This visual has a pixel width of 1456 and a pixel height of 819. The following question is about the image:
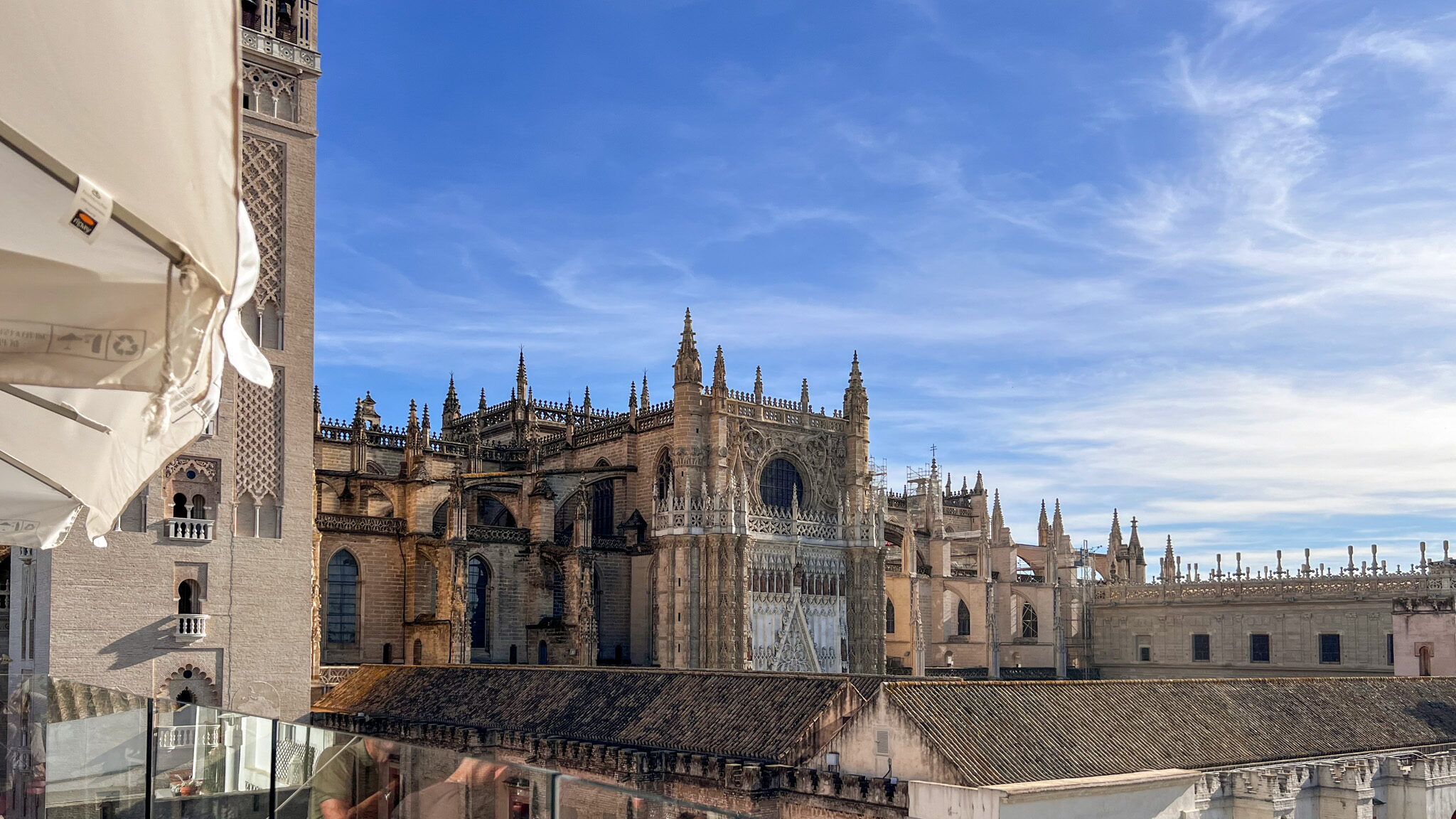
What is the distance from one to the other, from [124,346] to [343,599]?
36552 mm

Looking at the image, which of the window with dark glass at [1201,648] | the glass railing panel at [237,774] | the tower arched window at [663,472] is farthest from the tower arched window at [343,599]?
the window with dark glass at [1201,648]

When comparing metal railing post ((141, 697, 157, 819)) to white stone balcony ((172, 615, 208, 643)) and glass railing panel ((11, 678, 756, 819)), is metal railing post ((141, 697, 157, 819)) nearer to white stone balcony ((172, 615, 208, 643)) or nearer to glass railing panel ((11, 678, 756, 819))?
glass railing panel ((11, 678, 756, 819))

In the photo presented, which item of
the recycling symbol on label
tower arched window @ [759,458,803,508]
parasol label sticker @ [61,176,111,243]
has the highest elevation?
tower arched window @ [759,458,803,508]

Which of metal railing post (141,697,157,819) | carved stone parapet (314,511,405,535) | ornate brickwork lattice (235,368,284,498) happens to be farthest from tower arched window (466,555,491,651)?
metal railing post (141,697,157,819)

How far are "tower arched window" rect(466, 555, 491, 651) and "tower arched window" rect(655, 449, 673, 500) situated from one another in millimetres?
6939

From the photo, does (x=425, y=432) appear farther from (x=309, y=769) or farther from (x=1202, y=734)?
(x=309, y=769)

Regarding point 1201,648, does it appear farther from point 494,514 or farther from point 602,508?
point 494,514

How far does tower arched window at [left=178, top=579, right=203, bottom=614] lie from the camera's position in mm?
28922

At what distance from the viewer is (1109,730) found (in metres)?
25.8

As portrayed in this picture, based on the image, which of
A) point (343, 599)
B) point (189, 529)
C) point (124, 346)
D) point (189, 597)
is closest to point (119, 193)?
point (124, 346)

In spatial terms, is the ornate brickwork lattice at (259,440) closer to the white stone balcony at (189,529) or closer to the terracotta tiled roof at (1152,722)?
the white stone balcony at (189,529)

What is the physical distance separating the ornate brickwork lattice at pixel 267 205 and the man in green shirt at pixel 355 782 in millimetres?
22610

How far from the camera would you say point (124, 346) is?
4.04 metres

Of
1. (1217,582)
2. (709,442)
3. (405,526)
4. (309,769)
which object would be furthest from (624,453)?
(309,769)
